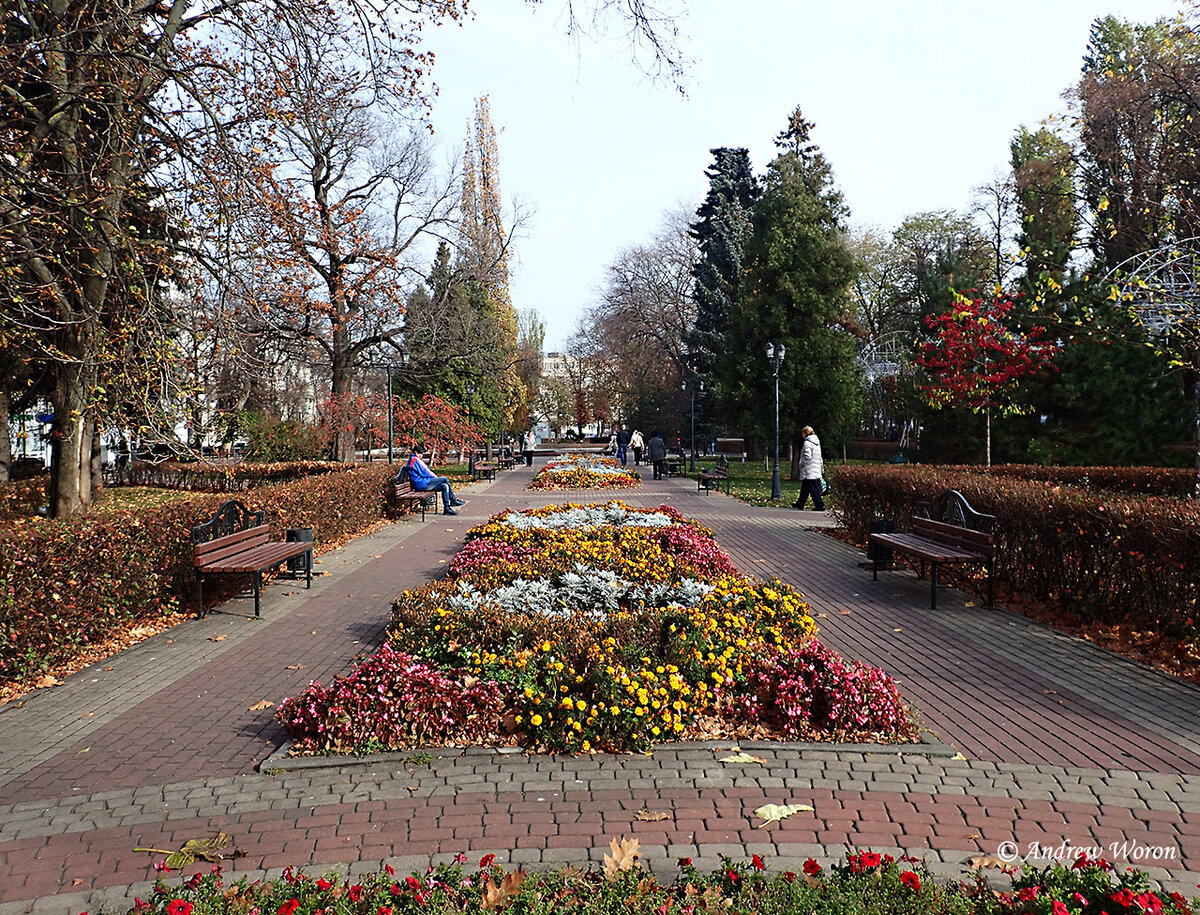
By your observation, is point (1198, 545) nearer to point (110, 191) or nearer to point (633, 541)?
point (633, 541)

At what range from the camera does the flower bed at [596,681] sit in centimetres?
468

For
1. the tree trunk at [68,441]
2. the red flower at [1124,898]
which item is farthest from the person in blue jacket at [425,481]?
the red flower at [1124,898]

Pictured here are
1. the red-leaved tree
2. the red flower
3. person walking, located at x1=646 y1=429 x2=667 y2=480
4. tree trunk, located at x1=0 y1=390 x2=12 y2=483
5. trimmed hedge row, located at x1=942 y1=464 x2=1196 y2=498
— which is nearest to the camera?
the red flower

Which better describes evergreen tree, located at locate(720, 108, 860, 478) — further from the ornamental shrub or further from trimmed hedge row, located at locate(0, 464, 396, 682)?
the ornamental shrub

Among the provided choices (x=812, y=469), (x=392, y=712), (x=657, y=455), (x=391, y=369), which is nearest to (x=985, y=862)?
(x=392, y=712)

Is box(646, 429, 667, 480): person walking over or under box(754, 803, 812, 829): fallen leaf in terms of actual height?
over

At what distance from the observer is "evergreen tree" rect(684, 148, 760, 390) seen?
37.4 metres

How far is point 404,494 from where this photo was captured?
55.4ft

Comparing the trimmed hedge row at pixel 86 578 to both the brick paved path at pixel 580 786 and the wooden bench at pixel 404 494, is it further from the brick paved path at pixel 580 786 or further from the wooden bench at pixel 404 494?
the wooden bench at pixel 404 494

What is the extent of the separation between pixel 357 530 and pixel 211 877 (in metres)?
11.8

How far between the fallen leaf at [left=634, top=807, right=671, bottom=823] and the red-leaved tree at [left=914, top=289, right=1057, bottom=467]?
1723cm

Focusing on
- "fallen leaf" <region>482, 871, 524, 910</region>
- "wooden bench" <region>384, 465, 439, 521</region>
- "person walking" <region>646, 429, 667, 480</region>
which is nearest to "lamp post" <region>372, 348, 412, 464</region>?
"wooden bench" <region>384, 465, 439, 521</region>

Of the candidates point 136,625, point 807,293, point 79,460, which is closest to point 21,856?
point 136,625

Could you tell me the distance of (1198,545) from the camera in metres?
6.07
